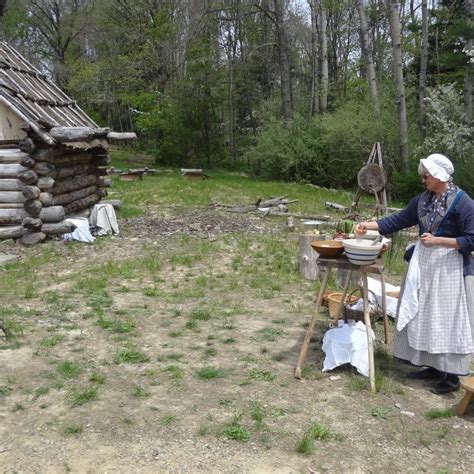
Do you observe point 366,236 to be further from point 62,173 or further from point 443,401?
point 62,173

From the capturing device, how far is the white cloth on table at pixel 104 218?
35.3ft

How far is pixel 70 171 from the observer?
37.2 ft

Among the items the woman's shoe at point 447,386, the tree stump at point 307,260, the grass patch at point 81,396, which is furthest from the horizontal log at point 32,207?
the woman's shoe at point 447,386

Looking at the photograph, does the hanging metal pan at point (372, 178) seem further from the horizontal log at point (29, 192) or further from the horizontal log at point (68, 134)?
the horizontal log at point (29, 192)

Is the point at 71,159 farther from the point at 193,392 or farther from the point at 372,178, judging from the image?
the point at 193,392

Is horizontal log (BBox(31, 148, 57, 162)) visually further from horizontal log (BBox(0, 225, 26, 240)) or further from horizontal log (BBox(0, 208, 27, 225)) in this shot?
horizontal log (BBox(0, 225, 26, 240))

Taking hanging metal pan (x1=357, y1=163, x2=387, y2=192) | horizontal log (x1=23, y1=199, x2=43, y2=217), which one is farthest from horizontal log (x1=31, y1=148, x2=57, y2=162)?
hanging metal pan (x1=357, y1=163, x2=387, y2=192)

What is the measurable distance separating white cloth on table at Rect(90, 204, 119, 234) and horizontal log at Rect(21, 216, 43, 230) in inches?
47.5

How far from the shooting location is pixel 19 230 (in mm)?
9773

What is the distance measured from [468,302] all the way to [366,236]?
3.05 feet

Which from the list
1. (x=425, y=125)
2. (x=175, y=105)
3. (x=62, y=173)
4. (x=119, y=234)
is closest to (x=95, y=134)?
(x=62, y=173)

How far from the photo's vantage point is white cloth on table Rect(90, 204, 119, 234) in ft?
35.3

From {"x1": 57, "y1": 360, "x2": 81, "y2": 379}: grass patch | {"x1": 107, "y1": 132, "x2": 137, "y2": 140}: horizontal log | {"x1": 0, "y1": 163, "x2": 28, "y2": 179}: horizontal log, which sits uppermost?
{"x1": 107, "y1": 132, "x2": 137, "y2": 140}: horizontal log

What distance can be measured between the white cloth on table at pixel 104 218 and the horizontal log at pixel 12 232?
142 cm
